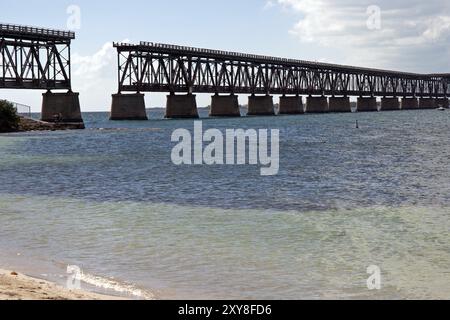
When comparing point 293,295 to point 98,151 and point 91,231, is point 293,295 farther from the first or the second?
point 98,151

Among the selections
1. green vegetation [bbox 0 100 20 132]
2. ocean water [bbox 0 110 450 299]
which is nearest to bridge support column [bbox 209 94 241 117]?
green vegetation [bbox 0 100 20 132]

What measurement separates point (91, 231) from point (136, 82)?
130m

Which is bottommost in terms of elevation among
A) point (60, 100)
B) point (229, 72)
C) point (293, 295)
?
point (293, 295)

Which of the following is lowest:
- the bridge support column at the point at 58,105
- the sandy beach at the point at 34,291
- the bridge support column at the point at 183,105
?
the sandy beach at the point at 34,291

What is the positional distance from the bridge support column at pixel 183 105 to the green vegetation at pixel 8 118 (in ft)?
219

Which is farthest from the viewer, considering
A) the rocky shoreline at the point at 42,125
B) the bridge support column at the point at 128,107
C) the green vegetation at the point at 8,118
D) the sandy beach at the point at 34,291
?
the bridge support column at the point at 128,107

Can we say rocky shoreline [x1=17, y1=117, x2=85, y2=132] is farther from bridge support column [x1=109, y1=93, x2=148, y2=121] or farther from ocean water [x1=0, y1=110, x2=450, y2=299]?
ocean water [x1=0, y1=110, x2=450, y2=299]

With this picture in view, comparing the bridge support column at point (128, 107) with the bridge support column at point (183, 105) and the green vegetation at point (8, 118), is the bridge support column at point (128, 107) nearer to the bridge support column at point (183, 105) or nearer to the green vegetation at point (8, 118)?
the bridge support column at point (183, 105)

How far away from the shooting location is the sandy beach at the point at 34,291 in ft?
42.1

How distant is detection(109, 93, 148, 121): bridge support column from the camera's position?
147m

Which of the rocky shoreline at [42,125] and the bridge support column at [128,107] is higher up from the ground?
the bridge support column at [128,107]

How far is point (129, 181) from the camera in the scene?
129ft

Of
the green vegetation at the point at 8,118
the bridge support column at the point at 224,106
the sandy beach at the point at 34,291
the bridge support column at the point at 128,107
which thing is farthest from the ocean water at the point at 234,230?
the bridge support column at the point at 224,106
